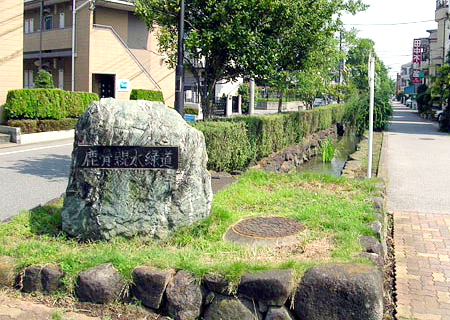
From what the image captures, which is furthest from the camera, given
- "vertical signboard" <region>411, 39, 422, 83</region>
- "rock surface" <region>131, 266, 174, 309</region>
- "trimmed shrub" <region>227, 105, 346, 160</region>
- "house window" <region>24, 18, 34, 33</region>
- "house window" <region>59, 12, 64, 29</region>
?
"vertical signboard" <region>411, 39, 422, 83</region>

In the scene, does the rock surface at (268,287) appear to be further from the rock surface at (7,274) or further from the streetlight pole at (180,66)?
the streetlight pole at (180,66)

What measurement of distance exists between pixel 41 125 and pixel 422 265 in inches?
576

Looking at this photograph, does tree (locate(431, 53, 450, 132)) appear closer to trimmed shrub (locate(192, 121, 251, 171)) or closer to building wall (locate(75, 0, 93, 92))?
building wall (locate(75, 0, 93, 92))

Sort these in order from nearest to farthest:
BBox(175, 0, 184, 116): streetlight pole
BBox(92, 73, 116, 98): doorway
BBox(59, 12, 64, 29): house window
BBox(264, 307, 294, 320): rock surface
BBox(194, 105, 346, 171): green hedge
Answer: BBox(264, 307, 294, 320): rock surface
BBox(194, 105, 346, 171): green hedge
BBox(175, 0, 184, 116): streetlight pole
BBox(92, 73, 116, 98): doorway
BBox(59, 12, 64, 29): house window

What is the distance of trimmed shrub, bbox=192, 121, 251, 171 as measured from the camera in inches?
421

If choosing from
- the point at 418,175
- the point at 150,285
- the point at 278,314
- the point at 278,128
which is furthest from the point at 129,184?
the point at 278,128

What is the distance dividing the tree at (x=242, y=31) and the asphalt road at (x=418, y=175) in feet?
12.2

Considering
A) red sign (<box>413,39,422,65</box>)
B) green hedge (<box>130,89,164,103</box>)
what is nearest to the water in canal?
green hedge (<box>130,89,164,103</box>)

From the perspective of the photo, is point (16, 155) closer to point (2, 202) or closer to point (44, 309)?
point (2, 202)

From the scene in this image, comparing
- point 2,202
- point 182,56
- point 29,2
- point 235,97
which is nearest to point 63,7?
point 29,2

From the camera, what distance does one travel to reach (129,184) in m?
5.68

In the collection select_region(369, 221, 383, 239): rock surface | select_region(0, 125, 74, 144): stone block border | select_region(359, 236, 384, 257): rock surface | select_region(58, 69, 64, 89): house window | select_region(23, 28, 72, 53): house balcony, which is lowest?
select_region(359, 236, 384, 257): rock surface

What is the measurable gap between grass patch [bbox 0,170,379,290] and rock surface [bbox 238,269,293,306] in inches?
4.6

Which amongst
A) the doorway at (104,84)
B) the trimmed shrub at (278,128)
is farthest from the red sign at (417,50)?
the doorway at (104,84)
